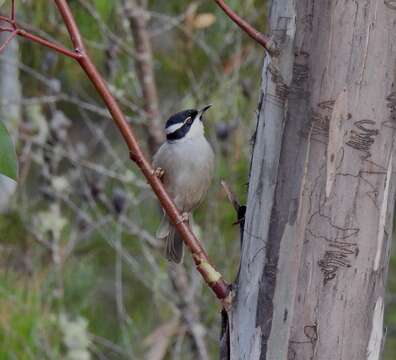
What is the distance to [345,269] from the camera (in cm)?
139

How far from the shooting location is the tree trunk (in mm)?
1360

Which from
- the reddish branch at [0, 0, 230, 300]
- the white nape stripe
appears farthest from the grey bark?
the reddish branch at [0, 0, 230, 300]

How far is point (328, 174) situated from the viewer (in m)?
1.38

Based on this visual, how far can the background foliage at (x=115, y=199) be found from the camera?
3.41m

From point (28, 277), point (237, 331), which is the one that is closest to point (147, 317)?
point (28, 277)

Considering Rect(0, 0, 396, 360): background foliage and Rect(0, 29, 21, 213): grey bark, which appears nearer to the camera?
Rect(0, 0, 396, 360): background foliage

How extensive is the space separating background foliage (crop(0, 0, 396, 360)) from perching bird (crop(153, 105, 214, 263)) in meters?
0.48

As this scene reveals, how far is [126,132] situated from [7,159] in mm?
225

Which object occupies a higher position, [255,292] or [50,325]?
[255,292]

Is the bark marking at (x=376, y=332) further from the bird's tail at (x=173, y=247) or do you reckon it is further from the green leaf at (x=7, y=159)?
the bird's tail at (x=173, y=247)

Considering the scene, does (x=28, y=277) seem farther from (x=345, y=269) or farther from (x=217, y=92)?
(x=345, y=269)

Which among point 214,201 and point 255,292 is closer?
point 255,292

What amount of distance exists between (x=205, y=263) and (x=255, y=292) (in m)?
0.10

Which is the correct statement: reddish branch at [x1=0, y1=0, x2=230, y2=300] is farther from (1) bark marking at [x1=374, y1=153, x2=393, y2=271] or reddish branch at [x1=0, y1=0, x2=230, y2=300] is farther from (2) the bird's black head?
(2) the bird's black head
